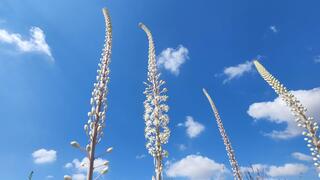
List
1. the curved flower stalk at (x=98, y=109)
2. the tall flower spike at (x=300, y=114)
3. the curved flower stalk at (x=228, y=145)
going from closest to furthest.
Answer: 1. the curved flower stalk at (x=98, y=109)
2. the tall flower spike at (x=300, y=114)
3. the curved flower stalk at (x=228, y=145)

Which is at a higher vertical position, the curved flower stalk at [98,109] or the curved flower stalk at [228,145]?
the curved flower stalk at [228,145]

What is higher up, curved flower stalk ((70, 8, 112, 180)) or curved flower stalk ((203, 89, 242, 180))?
curved flower stalk ((203, 89, 242, 180))

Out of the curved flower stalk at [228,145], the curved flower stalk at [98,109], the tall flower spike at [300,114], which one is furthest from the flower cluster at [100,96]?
the curved flower stalk at [228,145]

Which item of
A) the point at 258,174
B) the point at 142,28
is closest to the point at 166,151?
the point at 258,174

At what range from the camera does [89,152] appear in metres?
6.75

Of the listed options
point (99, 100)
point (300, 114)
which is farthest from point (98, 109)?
point (300, 114)

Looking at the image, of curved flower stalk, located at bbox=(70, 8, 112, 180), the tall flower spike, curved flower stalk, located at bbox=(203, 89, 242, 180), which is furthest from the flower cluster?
curved flower stalk, located at bbox=(203, 89, 242, 180)

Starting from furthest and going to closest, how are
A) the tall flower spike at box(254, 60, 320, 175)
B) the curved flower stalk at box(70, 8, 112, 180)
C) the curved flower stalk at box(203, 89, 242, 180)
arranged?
the curved flower stalk at box(203, 89, 242, 180) → the tall flower spike at box(254, 60, 320, 175) → the curved flower stalk at box(70, 8, 112, 180)

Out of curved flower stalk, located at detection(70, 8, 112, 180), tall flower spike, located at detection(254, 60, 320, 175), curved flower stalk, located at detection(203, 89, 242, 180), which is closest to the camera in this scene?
curved flower stalk, located at detection(70, 8, 112, 180)

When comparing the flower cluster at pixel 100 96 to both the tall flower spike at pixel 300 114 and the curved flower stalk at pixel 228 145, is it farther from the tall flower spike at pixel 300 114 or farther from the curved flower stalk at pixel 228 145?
the curved flower stalk at pixel 228 145

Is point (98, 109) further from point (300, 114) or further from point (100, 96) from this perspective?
point (300, 114)

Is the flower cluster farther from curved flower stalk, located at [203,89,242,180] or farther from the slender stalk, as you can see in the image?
curved flower stalk, located at [203,89,242,180]

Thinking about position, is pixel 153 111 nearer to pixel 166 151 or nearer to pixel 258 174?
pixel 166 151

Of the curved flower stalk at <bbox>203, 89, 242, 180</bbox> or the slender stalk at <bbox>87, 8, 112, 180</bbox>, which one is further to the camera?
the curved flower stalk at <bbox>203, 89, 242, 180</bbox>
